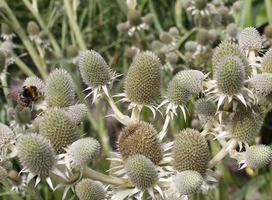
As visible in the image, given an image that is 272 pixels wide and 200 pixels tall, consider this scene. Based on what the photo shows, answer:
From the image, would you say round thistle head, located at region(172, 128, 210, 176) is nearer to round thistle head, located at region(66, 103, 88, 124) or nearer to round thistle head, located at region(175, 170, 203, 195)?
round thistle head, located at region(175, 170, 203, 195)

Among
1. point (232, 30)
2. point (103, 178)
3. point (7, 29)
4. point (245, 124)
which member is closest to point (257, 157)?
point (245, 124)

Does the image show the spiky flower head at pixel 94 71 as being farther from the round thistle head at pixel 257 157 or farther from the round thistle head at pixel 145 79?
the round thistle head at pixel 257 157

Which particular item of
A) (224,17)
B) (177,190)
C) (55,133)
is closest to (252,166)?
(177,190)

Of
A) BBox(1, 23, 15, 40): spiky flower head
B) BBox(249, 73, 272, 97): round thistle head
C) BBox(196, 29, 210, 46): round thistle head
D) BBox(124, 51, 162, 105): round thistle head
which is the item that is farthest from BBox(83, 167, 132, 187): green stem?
BBox(1, 23, 15, 40): spiky flower head

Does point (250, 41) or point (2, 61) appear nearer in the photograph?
point (250, 41)

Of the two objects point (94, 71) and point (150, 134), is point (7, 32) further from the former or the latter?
point (150, 134)
